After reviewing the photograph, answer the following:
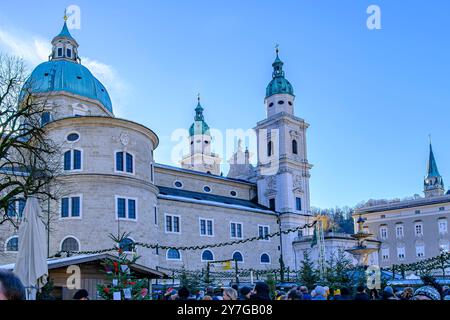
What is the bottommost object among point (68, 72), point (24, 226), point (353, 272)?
point (353, 272)

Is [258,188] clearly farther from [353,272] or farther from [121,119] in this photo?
[353,272]

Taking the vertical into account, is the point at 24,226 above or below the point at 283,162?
below

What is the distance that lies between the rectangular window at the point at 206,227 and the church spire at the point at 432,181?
161 feet

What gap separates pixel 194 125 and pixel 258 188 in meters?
23.4

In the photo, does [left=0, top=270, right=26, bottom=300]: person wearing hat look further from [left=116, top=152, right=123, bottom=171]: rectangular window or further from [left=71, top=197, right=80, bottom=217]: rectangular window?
[left=116, top=152, right=123, bottom=171]: rectangular window

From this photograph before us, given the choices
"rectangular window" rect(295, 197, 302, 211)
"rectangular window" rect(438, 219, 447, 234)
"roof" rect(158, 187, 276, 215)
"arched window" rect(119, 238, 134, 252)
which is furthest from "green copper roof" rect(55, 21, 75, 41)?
"rectangular window" rect(438, 219, 447, 234)

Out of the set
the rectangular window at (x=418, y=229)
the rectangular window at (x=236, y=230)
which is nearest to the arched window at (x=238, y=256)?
the rectangular window at (x=236, y=230)

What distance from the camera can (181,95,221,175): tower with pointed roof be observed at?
270 ft

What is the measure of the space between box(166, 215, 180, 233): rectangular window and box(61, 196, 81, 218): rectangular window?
1074cm

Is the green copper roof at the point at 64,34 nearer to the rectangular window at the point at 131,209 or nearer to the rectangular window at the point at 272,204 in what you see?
the rectangular window at the point at 131,209

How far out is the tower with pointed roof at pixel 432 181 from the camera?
8706 centimetres

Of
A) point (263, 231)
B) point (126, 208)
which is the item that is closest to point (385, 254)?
point (263, 231)

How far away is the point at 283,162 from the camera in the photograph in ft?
209
